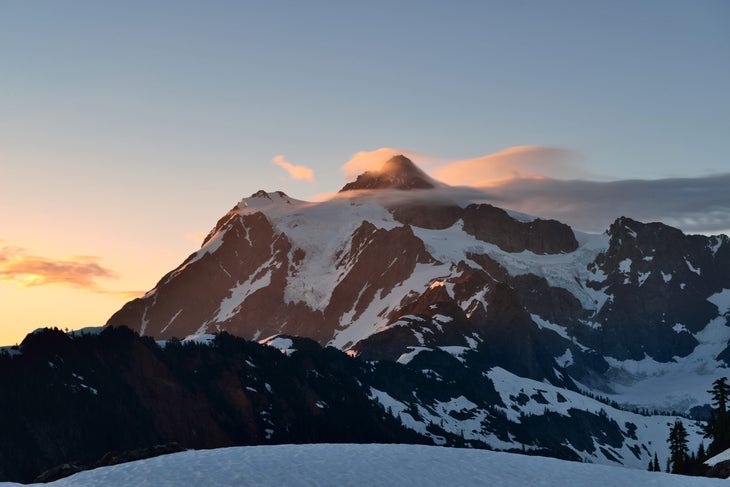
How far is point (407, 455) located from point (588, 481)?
1798 cm

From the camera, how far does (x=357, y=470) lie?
109 metres

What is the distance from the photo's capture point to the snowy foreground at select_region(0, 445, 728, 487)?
4109 inches

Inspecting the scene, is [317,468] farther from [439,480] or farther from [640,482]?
[640,482]

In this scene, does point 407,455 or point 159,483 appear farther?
point 407,455

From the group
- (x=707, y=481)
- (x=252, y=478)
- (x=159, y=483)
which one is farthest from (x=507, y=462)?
(x=159, y=483)

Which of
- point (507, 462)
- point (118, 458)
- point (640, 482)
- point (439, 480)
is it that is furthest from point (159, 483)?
point (118, 458)

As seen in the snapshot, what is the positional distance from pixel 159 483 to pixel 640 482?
146ft

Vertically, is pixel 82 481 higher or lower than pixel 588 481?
higher

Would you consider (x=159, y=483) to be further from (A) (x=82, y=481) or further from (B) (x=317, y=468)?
(B) (x=317, y=468)

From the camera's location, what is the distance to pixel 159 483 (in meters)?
102

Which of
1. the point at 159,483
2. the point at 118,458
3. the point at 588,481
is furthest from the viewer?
the point at 118,458

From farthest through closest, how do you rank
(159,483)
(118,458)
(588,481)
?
1. (118,458)
2. (588,481)
3. (159,483)

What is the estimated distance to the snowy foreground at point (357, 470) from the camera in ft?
342

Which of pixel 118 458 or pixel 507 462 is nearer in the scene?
pixel 507 462
